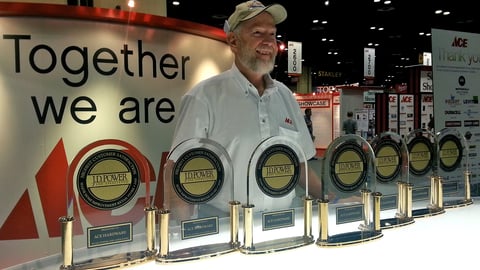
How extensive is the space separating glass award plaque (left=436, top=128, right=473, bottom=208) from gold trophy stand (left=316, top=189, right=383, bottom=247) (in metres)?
0.38

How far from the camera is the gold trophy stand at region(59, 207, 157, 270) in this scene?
2.84 feet

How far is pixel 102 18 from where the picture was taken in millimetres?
3252

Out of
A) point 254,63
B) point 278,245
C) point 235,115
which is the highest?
point 254,63

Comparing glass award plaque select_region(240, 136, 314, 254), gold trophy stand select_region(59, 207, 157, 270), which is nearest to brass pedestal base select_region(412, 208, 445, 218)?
glass award plaque select_region(240, 136, 314, 254)

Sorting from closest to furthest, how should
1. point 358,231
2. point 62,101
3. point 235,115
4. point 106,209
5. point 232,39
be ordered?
point 106,209, point 358,231, point 235,115, point 232,39, point 62,101

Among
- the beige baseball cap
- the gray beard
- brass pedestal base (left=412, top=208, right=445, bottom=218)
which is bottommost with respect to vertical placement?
brass pedestal base (left=412, top=208, right=445, bottom=218)

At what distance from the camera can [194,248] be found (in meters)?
0.98

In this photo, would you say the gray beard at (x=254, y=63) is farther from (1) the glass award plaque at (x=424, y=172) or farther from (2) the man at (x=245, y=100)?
(1) the glass award plaque at (x=424, y=172)

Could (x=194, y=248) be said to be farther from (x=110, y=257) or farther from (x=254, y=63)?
(x=254, y=63)

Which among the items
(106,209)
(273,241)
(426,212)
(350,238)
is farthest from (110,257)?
(426,212)

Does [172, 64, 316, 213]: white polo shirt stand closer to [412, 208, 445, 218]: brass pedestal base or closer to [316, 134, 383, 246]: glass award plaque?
[412, 208, 445, 218]: brass pedestal base

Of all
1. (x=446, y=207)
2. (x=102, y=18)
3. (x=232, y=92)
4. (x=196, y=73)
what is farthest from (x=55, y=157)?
(x=446, y=207)

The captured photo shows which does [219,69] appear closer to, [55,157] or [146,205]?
[55,157]

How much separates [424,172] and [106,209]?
96 cm
